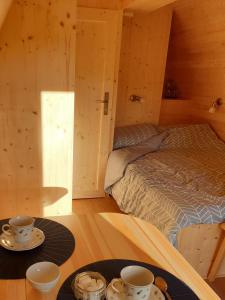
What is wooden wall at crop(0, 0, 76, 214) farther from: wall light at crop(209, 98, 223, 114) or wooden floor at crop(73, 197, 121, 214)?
wall light at crop(209, 98, 223, 114)

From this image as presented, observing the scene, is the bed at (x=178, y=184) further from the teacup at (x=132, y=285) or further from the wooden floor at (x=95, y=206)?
the teacup at (x=132, y=285)

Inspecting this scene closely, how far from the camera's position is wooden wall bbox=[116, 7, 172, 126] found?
Answer: 10.7 ft

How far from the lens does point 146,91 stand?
3527 mm

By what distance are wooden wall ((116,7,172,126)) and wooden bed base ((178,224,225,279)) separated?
1.89 metres

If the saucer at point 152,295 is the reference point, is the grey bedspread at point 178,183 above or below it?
below

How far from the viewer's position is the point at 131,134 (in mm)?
3312

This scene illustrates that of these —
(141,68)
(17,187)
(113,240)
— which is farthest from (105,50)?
(113,240)

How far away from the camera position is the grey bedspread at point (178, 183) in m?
1.95

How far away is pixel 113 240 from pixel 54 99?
4.13ft

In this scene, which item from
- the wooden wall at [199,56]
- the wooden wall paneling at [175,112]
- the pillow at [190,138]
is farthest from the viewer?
the wooden wall paneling at [175,112]

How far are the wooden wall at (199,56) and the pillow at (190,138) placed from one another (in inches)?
6.9

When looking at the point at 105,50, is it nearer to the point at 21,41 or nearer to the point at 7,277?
the point at 21,41

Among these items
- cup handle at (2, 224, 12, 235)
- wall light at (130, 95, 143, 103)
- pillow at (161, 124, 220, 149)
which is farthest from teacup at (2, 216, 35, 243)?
wall light at (130, 95, 143, 103)

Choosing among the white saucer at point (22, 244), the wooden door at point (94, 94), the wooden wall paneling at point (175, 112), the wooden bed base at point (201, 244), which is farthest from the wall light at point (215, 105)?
the white saucer at point (22, 244)
